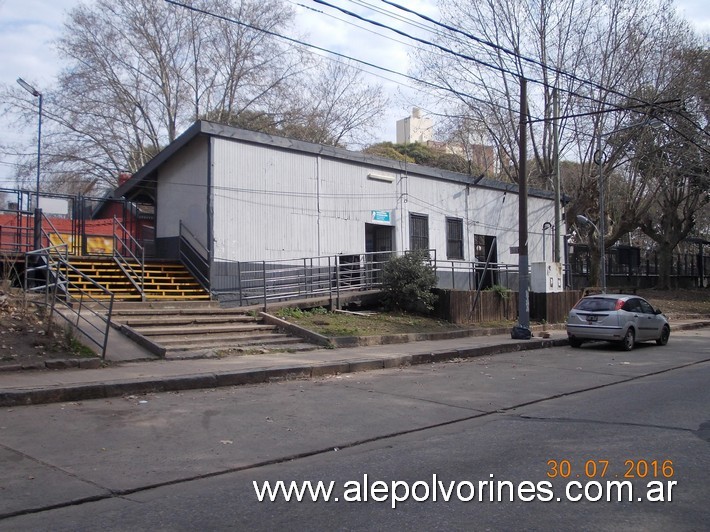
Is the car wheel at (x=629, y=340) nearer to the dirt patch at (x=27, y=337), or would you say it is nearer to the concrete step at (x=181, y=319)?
the concrete step at (x=181, y=319)

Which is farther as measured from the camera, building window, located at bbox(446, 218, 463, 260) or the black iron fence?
the black iron fence

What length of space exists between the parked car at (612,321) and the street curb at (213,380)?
364cm

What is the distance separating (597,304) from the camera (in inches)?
680

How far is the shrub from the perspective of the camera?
19.4 meters

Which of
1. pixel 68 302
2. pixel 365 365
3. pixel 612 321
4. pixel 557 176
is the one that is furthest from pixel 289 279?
pixel 557 176

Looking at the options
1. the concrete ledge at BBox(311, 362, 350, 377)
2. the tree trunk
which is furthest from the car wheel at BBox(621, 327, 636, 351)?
the tree trunk

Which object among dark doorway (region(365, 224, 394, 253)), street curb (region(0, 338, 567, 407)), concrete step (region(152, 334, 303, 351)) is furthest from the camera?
dark doorway (region(365, 224, 394, 253))

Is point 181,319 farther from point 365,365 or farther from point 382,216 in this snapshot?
point 382,216

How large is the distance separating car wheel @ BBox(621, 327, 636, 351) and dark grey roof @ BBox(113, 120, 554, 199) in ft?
33.6

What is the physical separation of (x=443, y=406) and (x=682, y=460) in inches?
142

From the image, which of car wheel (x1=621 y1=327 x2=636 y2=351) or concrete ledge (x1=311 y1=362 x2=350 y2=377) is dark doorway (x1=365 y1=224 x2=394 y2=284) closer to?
car wheel (x1=621 y1=327 x2=636 y2=351)

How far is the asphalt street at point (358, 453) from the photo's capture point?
191 inches

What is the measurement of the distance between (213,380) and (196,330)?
13.5 feet

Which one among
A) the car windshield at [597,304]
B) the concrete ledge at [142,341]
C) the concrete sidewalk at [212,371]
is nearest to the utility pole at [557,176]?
the car windshield at [597,304]
